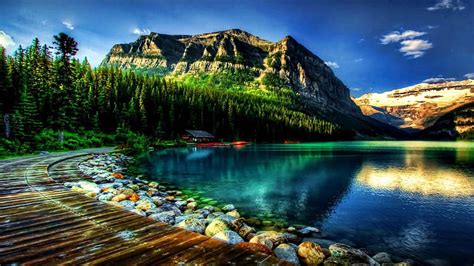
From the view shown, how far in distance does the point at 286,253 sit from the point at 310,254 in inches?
36.2

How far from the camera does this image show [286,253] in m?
9.91

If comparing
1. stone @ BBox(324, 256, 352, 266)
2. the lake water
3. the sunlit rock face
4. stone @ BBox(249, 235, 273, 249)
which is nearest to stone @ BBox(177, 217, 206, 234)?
stone @ BBox(249, 235, 273, 249)

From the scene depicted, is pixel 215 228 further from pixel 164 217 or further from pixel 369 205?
pixel 369 205

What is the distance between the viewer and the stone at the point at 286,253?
9648mm

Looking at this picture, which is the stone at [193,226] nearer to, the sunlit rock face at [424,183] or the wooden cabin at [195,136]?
the sunlit rock face at [424,183]

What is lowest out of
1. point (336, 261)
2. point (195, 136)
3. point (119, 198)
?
point (336, 261)

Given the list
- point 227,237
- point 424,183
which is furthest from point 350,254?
point 424,183

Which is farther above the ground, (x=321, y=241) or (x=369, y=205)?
(x=321, y=241)

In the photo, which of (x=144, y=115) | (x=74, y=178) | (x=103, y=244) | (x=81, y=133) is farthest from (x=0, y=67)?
(x=103, y=244)

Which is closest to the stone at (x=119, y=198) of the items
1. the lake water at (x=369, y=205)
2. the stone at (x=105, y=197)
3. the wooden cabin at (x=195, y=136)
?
the stone at (x=105, y=197)

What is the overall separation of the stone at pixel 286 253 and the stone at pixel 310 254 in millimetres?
302

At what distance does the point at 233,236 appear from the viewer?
10.1 meters

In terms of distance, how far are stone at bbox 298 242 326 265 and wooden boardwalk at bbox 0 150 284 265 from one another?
11.7 feet

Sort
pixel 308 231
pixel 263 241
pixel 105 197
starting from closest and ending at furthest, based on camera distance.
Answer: pixel 263 241 → pixel 105 197 → pixel 308 231
